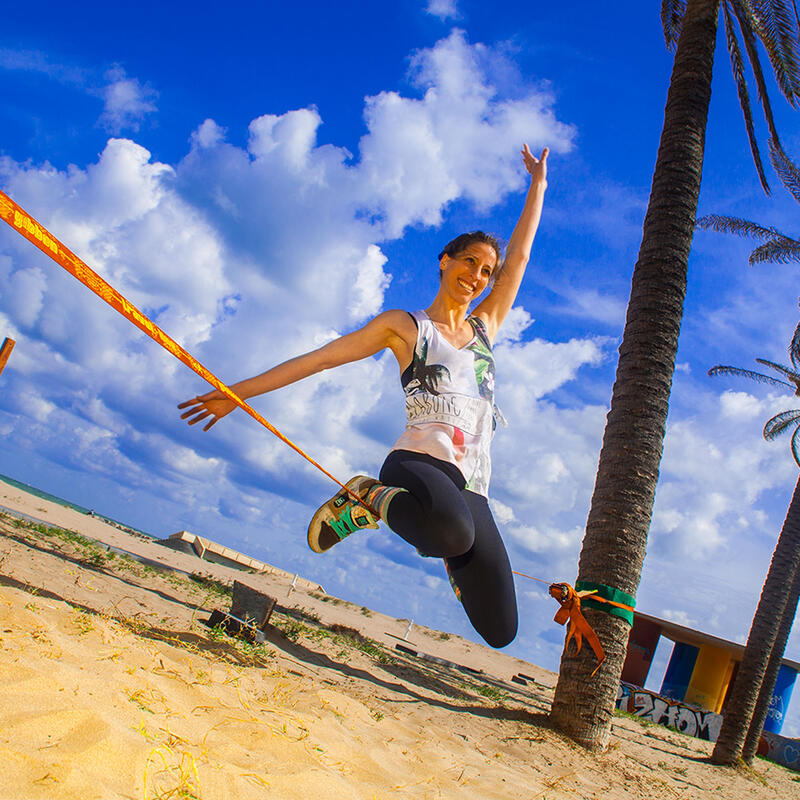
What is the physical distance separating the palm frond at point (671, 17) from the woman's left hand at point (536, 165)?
25.9 ft

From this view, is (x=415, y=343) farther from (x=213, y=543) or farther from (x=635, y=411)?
(x=213, y=543)

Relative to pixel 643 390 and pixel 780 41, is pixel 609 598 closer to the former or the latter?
pixel 643 390

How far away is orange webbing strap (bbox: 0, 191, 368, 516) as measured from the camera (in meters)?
2.12

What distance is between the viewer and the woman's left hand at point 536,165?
4.27 meters

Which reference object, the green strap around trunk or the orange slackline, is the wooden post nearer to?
the orange slackline

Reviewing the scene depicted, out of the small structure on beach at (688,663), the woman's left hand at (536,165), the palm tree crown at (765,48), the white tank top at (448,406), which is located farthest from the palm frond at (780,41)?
the small structure on beach at (688,663)

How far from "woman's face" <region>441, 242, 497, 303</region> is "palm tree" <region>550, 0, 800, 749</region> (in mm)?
2813

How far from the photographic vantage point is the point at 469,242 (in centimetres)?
380

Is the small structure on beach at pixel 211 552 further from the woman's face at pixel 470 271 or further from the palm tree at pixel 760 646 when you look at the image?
the woman's face at pixel 470 271

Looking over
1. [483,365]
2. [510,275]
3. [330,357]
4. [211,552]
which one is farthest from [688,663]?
[330,357]

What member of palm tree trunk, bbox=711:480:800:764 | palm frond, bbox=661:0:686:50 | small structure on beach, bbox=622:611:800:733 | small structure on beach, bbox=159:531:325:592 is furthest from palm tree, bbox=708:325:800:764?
small structure on beach, bbox=159:531:325:592

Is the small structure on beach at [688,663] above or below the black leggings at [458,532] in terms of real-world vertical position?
below

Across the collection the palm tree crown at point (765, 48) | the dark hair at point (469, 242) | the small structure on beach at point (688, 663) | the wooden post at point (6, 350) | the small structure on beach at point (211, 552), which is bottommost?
the small structure on beach at point (211, 552)

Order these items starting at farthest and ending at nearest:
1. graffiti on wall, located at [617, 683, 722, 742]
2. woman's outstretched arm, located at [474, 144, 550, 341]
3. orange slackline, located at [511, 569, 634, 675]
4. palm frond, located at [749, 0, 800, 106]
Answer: graffiti on wall, located at [617, 683, 722, 742], palm frond, located at [749, 0, 800, 106], orange slackline, located at [511, 569, 634, 675], woman's outstretched arm, located at [474, 144, 550, 341]
